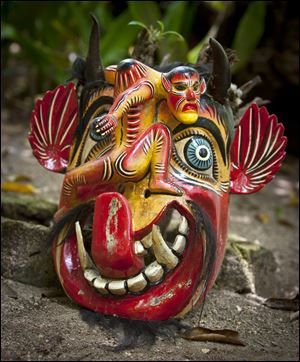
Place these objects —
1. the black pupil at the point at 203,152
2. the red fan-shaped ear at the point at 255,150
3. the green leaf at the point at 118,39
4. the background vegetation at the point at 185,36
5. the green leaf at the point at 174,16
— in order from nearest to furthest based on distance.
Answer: the black pupil at the point at 203,152, the red fan-shaped ear at the point at 255,150, the green leaf at the point at 174,16, the background vegetation at the point at 185,36, the green leaf at the point at 118,39

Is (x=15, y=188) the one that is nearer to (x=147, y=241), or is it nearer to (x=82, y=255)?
(x=82, y=255)

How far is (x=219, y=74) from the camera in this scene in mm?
1871

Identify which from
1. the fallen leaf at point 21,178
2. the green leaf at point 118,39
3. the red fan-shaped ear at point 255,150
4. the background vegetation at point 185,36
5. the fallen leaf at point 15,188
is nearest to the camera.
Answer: the red fan-shaped ear at point 255,150

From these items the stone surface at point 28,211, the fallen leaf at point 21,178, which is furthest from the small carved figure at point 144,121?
the fallen leaf at point 21,178

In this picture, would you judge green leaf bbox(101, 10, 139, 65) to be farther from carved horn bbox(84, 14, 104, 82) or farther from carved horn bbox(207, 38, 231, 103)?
carved horn bbox(207, 38, 231, 103)

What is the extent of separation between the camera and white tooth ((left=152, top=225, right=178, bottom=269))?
1.72m

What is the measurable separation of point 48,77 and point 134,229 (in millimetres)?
2916

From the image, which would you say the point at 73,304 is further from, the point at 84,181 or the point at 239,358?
the point at 239,358

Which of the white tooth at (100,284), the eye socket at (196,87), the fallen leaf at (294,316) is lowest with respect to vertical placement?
the fallen leaf at (294,316)

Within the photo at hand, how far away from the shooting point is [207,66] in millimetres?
2043

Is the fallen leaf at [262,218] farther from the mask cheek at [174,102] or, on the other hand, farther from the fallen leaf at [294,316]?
the mask cheek at [174,102]

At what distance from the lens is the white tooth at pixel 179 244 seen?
1771 mm

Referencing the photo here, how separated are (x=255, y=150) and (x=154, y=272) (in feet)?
1.52

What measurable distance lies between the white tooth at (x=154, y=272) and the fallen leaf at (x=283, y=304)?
54 centimetres
